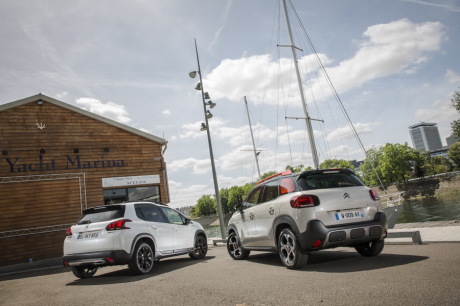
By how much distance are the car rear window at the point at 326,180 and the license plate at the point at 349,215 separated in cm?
47

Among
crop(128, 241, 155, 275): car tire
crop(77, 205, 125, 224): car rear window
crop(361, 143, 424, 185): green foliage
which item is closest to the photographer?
crop(128, 241, 155, 275): car tire

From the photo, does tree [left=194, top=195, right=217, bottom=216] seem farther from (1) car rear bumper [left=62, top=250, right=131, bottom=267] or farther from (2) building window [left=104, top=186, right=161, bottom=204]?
(1) car rear bumper [left=62, top=250, right=131, bottom=267]

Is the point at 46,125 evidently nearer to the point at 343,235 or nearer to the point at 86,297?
the point at 86,297

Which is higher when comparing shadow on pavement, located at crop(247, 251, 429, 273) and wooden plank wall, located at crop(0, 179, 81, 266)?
wooden plank wall, located at crop(0, 179, 81, 266)

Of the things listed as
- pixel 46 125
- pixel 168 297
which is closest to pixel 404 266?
pixel 168 297

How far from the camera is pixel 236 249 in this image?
744 cm

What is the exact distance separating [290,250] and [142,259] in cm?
330

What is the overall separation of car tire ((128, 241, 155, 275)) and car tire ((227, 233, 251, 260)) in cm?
192

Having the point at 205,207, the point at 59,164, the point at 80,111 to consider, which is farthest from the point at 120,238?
the point at 205,207

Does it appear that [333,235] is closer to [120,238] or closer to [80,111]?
[120,238]

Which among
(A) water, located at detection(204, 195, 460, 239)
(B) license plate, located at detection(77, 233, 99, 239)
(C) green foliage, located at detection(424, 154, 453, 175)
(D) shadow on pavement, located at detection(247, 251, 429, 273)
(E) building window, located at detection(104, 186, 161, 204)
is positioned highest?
(C) green foliage, located at detection(424, 154, 453, 175)

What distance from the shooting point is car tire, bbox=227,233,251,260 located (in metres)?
7.22

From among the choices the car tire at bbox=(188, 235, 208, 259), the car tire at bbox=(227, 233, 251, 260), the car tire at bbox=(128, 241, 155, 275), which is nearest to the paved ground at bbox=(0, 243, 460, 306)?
the car tire at bbox=(128, 241, 155, 275)

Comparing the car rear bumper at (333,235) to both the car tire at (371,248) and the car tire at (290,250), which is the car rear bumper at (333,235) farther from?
the car tire at (371,248)
